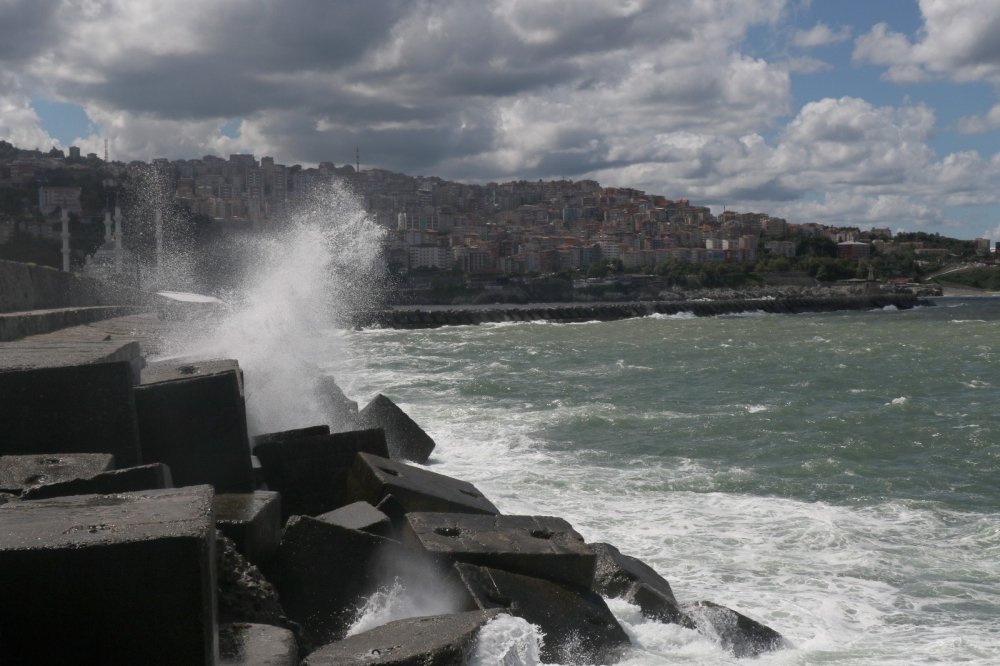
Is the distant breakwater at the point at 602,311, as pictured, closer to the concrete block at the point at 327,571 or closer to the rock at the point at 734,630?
the rock at the point at 734,630

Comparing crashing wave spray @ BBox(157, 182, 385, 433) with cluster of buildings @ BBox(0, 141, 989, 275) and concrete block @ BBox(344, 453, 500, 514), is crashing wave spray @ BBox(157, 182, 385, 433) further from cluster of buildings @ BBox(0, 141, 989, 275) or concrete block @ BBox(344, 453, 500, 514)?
cluster of buildings @ BBox(0, 141, 989, 275)

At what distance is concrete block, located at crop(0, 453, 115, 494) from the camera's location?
3756mm

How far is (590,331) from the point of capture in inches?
1697

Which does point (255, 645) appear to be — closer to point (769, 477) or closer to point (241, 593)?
point (241, 593)

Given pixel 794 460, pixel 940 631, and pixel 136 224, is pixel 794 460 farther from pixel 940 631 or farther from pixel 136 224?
pixel 136 224

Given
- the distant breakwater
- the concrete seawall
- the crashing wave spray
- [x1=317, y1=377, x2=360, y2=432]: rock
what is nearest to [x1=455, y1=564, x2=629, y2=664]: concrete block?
the crashing wave spray

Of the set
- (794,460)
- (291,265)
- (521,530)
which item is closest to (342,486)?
(521,530)

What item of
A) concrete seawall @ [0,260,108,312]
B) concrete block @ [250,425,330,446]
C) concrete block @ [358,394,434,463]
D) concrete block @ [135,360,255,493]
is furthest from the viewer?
concrete seawall @ [0,260,108,312]

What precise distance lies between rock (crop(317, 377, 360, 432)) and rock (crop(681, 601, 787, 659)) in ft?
17.8

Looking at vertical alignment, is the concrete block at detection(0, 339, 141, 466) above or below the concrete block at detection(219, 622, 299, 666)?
above

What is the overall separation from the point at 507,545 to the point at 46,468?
2.05 m

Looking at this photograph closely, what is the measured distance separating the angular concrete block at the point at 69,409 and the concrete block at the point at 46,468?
0.51 metres

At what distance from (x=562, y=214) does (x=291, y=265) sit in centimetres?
14972

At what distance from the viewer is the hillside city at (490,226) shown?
8800cm
